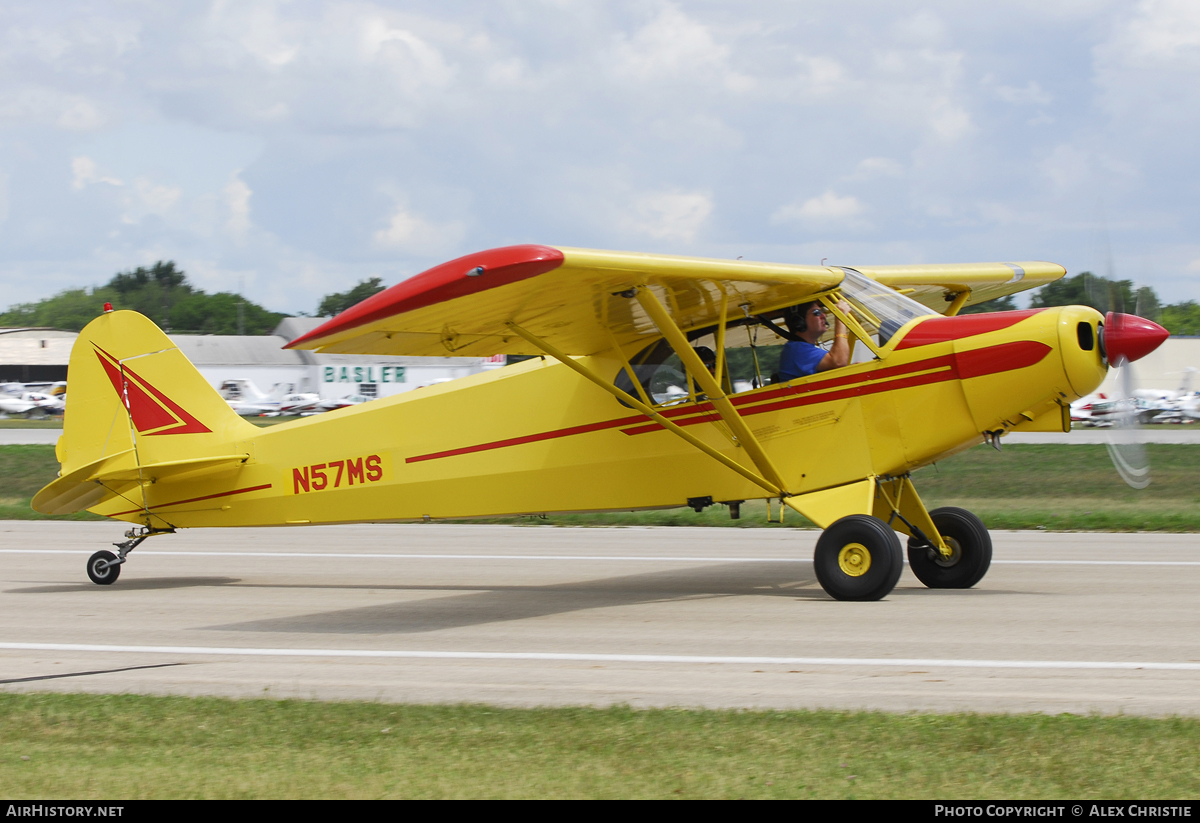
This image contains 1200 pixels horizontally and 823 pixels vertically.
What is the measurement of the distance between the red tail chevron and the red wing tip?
5.16 metres

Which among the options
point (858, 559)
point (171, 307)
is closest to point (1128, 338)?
point (858, 559)

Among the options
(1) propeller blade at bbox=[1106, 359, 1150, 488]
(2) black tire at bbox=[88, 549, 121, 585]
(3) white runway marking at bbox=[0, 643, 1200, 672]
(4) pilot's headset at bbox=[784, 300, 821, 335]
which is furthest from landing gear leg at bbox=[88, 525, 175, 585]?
(1) propeller blade at bbox=[1106, 359, 1150, 488]

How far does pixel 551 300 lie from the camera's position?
27.2 feet

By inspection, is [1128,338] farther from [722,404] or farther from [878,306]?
[722,404]

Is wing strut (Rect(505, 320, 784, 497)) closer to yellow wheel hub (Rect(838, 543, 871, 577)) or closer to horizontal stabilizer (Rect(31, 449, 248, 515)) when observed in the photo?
yellow wheel hub (Rect(838, 543, 871, 577))

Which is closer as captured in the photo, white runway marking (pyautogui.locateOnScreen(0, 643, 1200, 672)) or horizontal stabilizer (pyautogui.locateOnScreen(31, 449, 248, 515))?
white runway marking (pyautogui.locateOnScreen(0, 643, 1200, 672))

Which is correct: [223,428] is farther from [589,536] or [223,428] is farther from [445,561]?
[589,536]

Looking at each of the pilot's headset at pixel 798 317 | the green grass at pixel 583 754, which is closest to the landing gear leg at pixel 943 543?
the pilot's headset at pixel 798 317

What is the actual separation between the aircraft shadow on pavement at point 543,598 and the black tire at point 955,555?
982 millimetres

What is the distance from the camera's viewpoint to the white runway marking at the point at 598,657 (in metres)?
6.44

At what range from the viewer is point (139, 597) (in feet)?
35.2

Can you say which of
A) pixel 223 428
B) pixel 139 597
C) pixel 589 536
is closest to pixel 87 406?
pixel 223 428

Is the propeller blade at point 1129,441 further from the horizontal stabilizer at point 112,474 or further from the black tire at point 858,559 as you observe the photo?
→ the horizontal stabilizer at point 112,474

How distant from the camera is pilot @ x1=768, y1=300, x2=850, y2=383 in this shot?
357 inches
